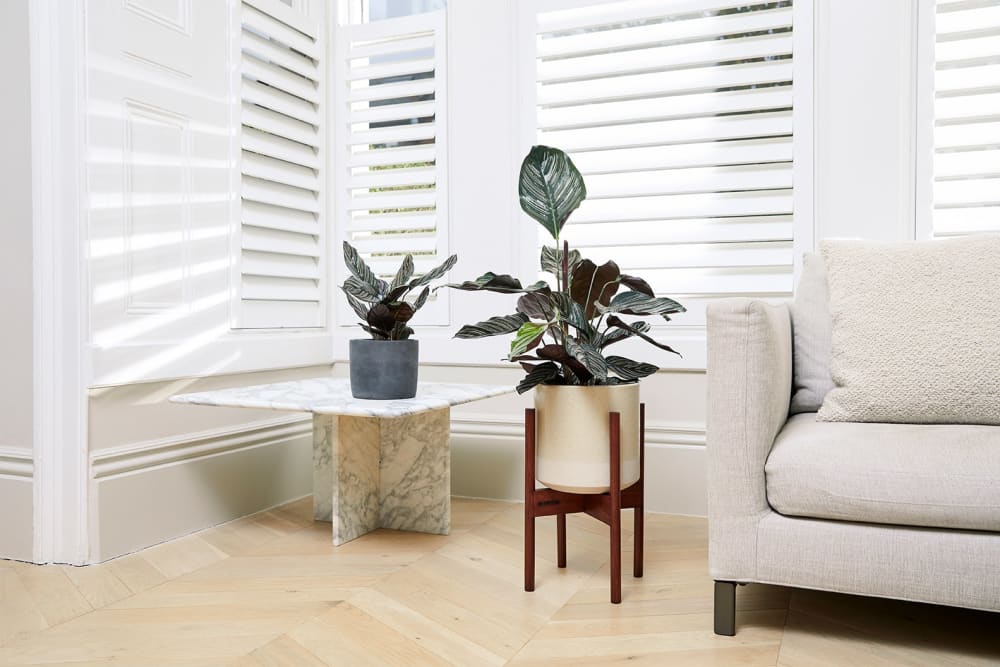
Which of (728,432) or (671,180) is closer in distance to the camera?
(728,432)

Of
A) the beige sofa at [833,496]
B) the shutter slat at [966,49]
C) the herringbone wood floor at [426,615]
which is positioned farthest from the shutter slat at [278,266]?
the shutter slat at [966,49]

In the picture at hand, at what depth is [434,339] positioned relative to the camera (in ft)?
8.95

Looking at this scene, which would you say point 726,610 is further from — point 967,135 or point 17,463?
point 17,463

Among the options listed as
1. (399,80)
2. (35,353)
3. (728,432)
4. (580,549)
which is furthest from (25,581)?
(399,80)

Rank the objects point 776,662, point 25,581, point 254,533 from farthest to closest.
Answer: point 254,533
point 25,581
point 776,662

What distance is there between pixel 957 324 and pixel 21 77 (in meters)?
2.29

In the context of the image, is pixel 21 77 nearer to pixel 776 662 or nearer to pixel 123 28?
pixel 123 28

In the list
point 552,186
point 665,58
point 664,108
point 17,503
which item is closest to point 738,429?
point 552,186

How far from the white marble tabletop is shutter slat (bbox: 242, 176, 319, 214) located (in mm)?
670

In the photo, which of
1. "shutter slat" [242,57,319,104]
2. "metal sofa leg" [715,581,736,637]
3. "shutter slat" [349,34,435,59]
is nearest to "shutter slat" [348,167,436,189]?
"shutter slat" [242,57,319,104]

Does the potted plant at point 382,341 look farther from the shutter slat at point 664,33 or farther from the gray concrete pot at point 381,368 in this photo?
the shutter slat at point 664,33

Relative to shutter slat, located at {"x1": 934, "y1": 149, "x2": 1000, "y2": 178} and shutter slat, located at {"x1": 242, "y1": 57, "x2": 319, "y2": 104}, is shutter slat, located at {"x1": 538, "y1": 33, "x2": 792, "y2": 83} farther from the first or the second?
shutter slat, located at {"x1": 242, "y1": 57, "x2": 319, "y2": 104}

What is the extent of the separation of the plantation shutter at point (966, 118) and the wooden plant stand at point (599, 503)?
1178mm

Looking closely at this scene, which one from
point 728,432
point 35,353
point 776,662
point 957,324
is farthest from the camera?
point 35,353
